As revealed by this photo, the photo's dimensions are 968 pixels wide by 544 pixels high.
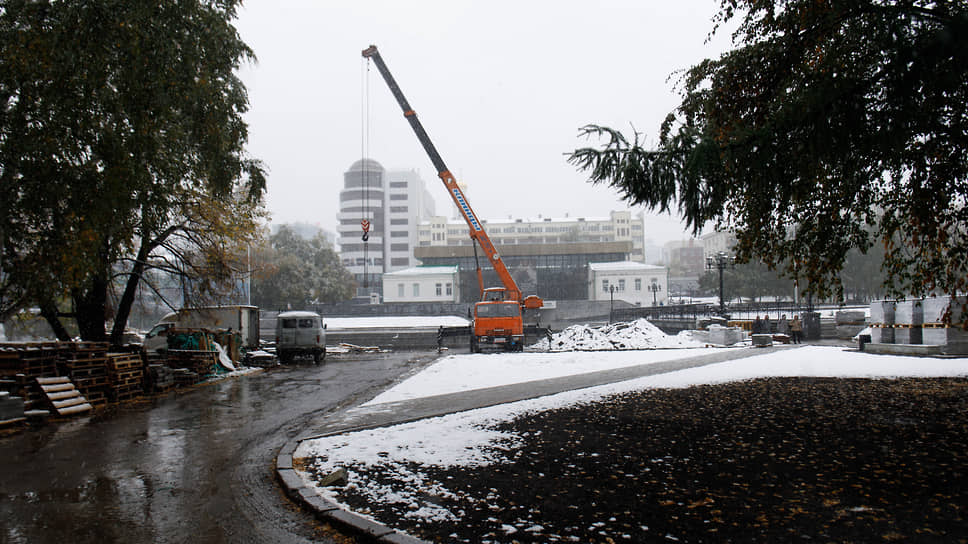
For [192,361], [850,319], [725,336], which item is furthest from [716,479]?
[850,319]

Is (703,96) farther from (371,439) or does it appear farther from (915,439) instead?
(371,439)

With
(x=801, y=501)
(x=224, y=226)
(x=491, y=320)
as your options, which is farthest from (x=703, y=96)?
(x=491, y=320)

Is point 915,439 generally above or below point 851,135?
below

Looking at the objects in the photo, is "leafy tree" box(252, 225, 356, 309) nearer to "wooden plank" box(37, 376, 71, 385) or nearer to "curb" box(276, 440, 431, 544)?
"wooden plank" box(37, 376, 71, 385)

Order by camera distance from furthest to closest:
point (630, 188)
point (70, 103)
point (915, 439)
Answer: point (70, 103), point (630, 188), point (915, 439)

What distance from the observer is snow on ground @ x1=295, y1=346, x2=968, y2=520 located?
661 centimetres

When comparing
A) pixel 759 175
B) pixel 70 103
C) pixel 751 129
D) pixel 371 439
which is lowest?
pixel 371 439

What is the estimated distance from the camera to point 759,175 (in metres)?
7.20

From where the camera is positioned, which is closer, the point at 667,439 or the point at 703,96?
the point at 667,439

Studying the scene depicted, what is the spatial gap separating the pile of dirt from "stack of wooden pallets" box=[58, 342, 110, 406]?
9.71m

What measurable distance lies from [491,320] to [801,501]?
23720 millimetres

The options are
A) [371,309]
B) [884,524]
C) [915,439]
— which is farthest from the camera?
[371,309]

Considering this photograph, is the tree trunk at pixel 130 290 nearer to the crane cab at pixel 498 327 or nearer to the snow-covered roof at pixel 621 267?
the crane cab at pixel 498 327

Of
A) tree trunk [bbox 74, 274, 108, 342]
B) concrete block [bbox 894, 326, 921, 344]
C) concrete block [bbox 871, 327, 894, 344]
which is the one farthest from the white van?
concrete block [bbox 894, 326, 921, 344]
